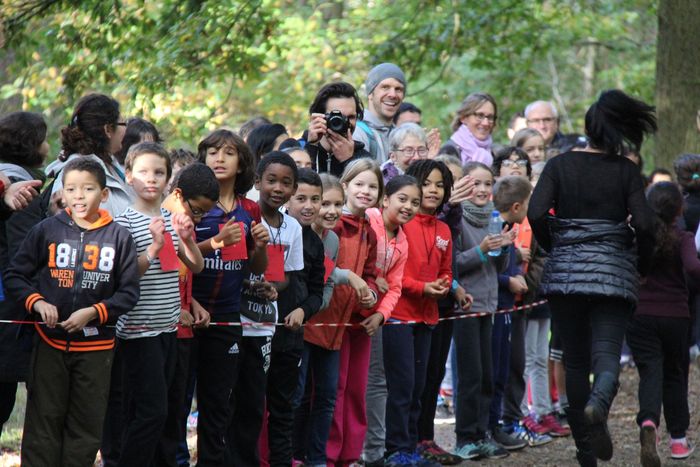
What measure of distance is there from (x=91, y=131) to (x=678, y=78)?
327 inches

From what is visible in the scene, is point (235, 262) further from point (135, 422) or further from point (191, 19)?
point (191, 19)

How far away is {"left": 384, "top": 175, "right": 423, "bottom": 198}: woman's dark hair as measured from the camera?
7480 mm

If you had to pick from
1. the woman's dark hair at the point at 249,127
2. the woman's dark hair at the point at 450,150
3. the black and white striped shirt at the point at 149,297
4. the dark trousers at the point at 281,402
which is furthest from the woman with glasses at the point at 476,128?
the black and white striped shirt at the point at 149,297

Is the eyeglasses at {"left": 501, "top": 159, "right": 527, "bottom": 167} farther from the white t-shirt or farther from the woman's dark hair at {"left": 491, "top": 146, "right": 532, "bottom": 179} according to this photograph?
the white t-shirt

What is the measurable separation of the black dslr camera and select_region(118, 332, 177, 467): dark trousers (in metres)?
2.39

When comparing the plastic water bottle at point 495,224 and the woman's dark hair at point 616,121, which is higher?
the woman's dark hair at point 616,121

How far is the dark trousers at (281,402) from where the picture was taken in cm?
668

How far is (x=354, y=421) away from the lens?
7230 millimetres

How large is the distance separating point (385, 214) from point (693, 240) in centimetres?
249

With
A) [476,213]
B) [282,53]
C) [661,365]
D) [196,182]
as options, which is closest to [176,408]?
[196,182]

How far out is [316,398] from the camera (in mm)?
7051

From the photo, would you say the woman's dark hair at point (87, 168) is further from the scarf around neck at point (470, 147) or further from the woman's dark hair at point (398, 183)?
the scarf around neck at point (470, 147)

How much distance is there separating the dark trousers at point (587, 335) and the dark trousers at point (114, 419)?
2705 millimetres

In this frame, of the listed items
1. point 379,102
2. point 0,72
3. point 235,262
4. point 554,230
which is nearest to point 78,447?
point 235,262
